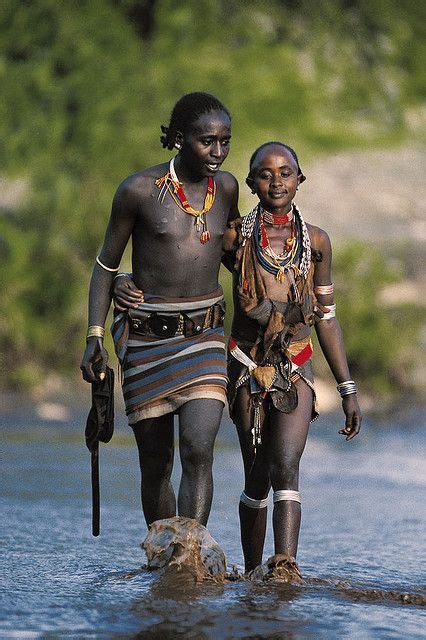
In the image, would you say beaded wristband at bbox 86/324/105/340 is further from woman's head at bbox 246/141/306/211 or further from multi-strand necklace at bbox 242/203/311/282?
woman's head at bbox 246/141/306/211

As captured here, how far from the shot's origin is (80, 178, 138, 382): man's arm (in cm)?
607

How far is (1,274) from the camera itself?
1403cm

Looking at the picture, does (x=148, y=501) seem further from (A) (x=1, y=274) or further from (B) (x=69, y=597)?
(A) (x=1, y=274)

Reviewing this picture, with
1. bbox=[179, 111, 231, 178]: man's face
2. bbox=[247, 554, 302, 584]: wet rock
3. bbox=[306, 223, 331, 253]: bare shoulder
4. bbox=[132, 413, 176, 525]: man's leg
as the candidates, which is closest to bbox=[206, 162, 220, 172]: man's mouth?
bbox=[179, 111, 231, 178]: man's face

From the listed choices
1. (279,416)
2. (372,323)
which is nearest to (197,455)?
(279,416)

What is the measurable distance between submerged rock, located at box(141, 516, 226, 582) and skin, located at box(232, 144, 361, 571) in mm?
290

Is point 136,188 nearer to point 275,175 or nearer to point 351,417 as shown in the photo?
point 275,175

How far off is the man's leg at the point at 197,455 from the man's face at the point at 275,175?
2.98 feet

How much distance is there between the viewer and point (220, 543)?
760 centimetres

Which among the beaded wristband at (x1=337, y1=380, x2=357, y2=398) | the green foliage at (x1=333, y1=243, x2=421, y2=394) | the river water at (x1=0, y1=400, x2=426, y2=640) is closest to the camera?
the river water at (x1=0, y1=400, x2=426, y2=640)

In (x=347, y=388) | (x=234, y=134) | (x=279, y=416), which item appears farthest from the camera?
(x=234, y=134)

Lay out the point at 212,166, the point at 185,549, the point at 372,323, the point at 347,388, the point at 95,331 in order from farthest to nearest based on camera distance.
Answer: the point at 372,323
the point at 347,388
the point at 95,331
the point at 212,166
the point at 185,549

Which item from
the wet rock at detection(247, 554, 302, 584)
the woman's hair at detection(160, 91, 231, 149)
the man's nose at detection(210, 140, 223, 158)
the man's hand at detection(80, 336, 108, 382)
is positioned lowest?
the wet rock at detection(247, 554, 302, 584)

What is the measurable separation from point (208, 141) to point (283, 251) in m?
0.61
